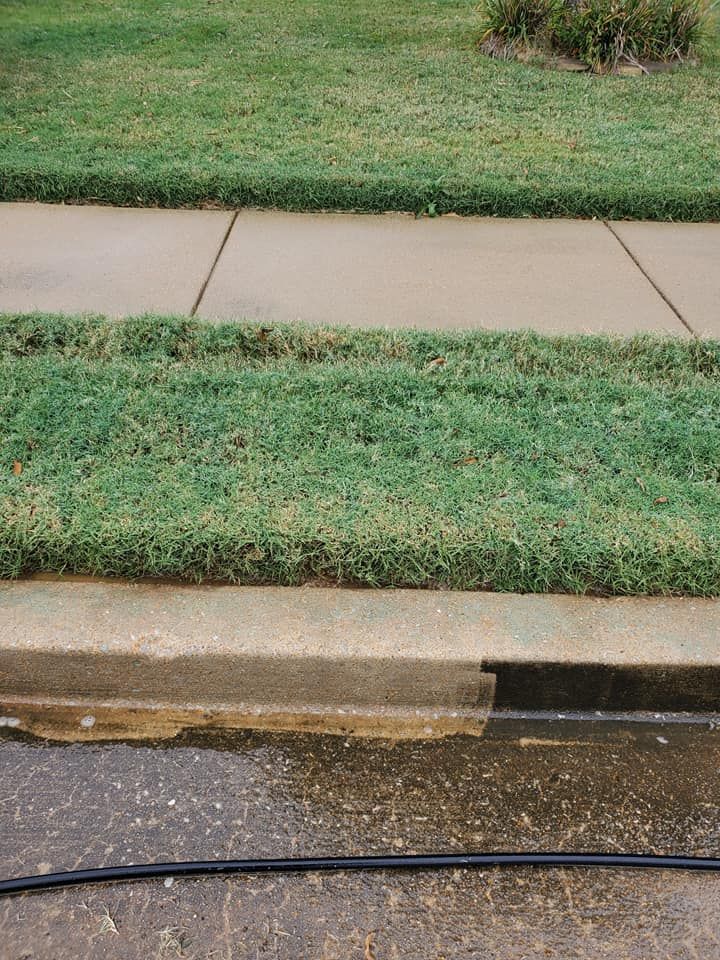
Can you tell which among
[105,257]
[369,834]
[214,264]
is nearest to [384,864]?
[369,834]

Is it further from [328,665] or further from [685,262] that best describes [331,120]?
[328,665]

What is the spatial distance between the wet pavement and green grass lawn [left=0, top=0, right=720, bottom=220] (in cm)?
384

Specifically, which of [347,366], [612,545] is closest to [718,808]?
[612,545]

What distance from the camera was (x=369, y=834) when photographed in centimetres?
199

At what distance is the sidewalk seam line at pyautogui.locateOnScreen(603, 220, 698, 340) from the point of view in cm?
396

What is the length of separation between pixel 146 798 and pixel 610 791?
1166 millimetres

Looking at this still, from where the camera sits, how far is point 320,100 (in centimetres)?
700

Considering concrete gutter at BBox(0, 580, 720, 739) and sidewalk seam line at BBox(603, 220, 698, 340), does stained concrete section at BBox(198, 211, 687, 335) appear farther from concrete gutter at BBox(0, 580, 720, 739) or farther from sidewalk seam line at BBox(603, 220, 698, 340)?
concrete gutter at BBox(0, 580, 720, 739)

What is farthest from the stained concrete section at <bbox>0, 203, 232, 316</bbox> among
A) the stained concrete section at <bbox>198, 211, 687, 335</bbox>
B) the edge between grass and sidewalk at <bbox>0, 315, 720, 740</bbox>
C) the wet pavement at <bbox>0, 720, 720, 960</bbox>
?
the wet pavement at <bbox>0, 720, 720, 960</bbox>

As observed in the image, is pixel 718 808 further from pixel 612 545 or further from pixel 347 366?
pixel 347 366

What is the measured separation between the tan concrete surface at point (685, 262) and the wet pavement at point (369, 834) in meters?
2.45

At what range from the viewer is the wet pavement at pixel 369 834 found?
178 centimetres

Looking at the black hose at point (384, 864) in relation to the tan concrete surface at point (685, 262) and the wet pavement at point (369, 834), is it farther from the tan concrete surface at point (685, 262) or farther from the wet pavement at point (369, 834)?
the tan concrete surface at point (685, 262)

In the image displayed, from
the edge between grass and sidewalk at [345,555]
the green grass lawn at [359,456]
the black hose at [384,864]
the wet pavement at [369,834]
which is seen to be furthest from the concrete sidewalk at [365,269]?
the black hose at [384,864]
